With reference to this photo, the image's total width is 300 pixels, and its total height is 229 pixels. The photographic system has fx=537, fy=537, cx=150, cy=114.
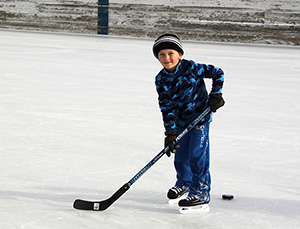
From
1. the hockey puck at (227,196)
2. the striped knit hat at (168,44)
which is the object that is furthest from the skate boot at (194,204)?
the striped knit hat at (168,44)

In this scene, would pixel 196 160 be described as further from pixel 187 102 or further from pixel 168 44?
pixel 168 44

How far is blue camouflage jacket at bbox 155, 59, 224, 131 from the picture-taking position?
6.17 feet

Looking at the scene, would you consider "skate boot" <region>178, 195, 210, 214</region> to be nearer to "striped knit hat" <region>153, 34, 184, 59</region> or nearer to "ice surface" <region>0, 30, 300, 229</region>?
"ice surface" <region>0, 30, 300, 229</region>

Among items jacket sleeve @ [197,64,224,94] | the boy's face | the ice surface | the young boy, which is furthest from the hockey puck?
the boy's face

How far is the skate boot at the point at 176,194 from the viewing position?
2059 mm

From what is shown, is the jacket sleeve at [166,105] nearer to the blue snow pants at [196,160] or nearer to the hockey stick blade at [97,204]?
A: the blue snow pants at [196,160]

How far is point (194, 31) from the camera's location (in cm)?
1212

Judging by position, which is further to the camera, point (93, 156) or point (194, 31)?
point (194, 31)

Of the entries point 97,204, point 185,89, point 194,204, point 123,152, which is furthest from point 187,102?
point 123,152

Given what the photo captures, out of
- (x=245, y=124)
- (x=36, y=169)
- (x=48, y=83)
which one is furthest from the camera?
(x=48, y=83)

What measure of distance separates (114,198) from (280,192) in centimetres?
72

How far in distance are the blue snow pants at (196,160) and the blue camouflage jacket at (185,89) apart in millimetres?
55

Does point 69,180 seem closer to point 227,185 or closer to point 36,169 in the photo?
point 36,169

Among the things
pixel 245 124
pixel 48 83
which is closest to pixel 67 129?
pixel 245 124
